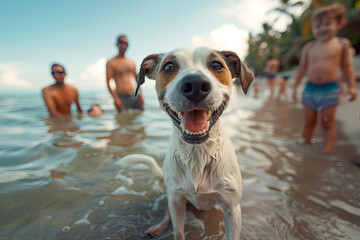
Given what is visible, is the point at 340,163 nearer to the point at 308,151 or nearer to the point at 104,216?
the point at 308,151

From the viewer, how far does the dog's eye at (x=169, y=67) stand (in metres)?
1.46

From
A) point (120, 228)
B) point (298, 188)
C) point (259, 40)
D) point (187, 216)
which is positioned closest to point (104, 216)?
point (120, 228)

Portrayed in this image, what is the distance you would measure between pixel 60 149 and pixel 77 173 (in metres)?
1.07

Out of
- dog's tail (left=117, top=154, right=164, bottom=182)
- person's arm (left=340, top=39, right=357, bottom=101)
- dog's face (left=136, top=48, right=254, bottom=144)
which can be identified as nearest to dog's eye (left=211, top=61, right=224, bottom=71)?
dog's face (left=136, top=48, right=254, bottom=144)

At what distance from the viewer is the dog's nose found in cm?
118

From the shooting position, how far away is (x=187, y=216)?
79.4 inches

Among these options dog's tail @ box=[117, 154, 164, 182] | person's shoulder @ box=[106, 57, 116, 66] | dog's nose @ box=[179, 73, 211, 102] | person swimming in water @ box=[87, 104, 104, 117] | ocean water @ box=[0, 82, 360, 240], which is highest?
person's shoulder @ box=[106, 57, 116, 66]

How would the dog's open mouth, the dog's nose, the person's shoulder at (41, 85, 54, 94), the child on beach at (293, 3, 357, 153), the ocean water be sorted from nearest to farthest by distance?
1. the dog's nose
2. the dog's open mouth
3. the ocean water
4. the child on beach at (293, 3, 357, 153)
5. the person's shoulder at (41, 85, 54, 94)


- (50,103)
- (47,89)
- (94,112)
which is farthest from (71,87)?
(94,112)

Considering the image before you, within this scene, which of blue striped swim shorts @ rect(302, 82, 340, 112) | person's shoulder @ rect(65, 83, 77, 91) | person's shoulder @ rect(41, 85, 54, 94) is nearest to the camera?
blue striped swim shorts @ rect(302, 82, 340, 112)

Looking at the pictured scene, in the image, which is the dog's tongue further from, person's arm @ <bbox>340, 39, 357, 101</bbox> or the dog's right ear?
person's arm @ <bbox>340, 39, 357, 101</bbox>

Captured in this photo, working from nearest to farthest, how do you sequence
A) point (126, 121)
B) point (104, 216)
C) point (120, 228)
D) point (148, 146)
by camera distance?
point (120, 228) < point (104, 216) < point (148, 146) < point (126, 121)

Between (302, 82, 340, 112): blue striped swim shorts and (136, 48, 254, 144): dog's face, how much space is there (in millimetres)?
2609

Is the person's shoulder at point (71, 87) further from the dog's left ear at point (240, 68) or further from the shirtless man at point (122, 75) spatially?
the dog's left ear at point (240, 68)
